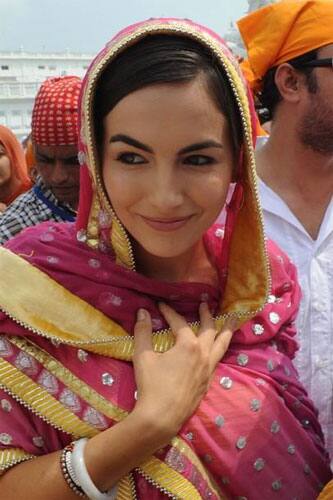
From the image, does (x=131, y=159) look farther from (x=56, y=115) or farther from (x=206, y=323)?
(x=56, y=115)

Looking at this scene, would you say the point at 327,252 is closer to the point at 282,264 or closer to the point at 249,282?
the point at 282,264

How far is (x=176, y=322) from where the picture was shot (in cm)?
132

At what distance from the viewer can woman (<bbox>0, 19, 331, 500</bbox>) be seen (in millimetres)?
1165

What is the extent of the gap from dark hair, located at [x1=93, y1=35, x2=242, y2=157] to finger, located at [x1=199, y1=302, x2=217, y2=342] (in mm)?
383

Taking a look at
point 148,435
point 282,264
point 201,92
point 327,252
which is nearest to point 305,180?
point 327,252

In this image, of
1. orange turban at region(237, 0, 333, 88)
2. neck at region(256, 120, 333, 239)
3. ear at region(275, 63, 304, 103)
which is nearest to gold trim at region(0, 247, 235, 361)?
neck at region(256, 120, 333, 239)

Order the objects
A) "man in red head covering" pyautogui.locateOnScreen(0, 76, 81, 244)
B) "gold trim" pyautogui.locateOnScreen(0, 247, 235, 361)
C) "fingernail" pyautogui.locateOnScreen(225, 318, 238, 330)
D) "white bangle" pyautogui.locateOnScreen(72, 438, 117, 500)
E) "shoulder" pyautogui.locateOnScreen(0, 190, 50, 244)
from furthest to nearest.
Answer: "man in red head covering" pyautogui.locateOnScreen(0, 76, 81, 244) < "shoulder" pyautogui.locateOnScreen(0, 190, 50, 244) < "fingernail" pyautogui.locateOnScreen(225, 318, 238, 330) < "gold trim" pyautogui.locateOnScreen(0, 247, 235, 361) < "white bangle" pyautogui.locateOnScreen(72, 438, 117, 500)

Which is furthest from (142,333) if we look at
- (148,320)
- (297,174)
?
(297,174)

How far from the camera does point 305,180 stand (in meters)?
2.11

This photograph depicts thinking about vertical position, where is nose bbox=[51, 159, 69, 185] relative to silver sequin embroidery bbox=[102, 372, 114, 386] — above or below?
above

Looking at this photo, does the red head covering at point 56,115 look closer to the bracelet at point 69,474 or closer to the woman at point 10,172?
the woman at point 10,172

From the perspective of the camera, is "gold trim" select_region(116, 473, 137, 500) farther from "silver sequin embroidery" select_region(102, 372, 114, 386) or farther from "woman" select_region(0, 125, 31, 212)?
"woman" select_region(0, 125, 31, 212)

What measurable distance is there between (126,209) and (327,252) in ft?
2.97

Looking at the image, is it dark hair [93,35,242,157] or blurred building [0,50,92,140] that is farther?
blurred building [0,50,92,140]
